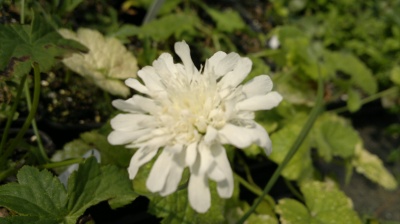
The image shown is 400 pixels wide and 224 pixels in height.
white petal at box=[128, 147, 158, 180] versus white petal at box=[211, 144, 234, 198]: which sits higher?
white petal at box=[211, 144, 234, 198]

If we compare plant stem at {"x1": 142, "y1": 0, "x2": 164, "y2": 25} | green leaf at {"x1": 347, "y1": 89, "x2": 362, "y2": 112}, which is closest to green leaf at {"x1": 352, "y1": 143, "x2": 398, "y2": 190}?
green leaf at {"x1": 347, "y1": 89, "x2": 362, "y2": 112}

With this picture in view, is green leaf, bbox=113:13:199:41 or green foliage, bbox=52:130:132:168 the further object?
green leaf, bbox=113:13:199:41

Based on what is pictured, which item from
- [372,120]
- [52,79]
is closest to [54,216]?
[52,79]

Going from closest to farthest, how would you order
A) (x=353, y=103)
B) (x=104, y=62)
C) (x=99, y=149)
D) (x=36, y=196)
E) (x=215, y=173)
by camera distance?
(x=215, y=173)
(x=36, y=196)
(x=99, y=149)
(x=104, y=62)
(x=353, y=103)

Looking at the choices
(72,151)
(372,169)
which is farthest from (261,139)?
(372,169)

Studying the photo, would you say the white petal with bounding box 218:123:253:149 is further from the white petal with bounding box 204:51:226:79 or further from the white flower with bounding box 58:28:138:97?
the white flower with bounding box 58:28:138:97

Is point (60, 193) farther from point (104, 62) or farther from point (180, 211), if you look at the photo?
point (104, 62)

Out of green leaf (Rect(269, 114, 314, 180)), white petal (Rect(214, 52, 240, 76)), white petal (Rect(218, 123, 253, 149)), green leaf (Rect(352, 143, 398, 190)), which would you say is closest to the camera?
white petal (Rect(218, 123, 253, 149))
